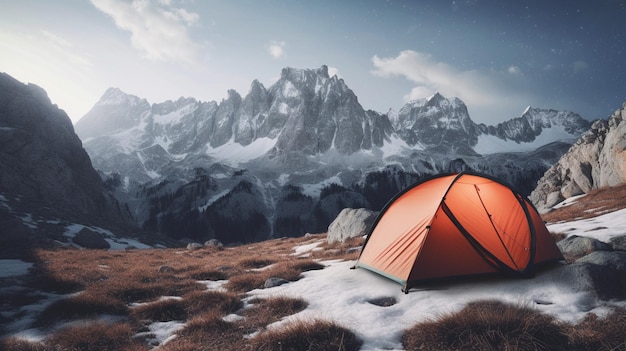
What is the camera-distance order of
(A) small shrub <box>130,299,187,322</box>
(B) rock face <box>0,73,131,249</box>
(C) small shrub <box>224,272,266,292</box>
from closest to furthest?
(A) small shrub <box>130,299,187,322</box> < (C) small shrub <box>224,272,266,292</box> < (B) rock face <box>0,73,131,249</box>

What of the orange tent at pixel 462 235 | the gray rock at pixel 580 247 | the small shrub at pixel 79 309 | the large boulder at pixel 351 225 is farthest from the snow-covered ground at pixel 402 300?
the large boulder at pixel 351 225

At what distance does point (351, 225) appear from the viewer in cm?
2953

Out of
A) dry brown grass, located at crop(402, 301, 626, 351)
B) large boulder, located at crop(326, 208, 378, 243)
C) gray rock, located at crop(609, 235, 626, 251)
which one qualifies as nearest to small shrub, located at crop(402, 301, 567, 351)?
dry brown grass, located at crop(402, 301, 626, 351)

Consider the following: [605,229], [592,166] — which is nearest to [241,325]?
[605,229]

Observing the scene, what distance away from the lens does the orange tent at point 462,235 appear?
955 centimetres

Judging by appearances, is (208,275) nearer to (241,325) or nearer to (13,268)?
(241,325)

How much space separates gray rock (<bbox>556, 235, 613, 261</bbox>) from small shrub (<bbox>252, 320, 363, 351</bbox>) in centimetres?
927

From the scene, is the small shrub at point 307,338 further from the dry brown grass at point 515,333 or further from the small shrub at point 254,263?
the small shrub at point 254,263

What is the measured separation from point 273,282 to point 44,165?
88.1m

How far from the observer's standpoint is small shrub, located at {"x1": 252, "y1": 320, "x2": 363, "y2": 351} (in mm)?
5814

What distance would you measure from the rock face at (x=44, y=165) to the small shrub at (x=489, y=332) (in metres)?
58.7

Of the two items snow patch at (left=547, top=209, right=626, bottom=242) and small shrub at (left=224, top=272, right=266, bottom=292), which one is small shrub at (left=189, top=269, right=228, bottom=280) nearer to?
small shrub at (left=224, top=272, right=266, bottom=292)

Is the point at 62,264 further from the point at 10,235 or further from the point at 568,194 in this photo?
the point at 568,194

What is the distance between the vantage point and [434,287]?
30.4ft
